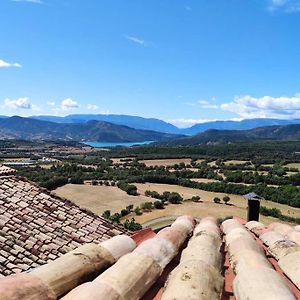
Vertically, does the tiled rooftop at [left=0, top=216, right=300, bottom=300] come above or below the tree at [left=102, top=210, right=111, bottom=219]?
above

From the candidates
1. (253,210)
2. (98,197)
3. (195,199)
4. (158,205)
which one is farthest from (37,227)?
(195,199)

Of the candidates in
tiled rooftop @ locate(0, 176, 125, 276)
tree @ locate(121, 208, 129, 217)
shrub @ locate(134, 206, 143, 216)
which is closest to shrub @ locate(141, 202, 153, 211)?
shrub @ locate(134, 206, 143, 216)

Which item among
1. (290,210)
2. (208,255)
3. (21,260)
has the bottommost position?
(290,210)

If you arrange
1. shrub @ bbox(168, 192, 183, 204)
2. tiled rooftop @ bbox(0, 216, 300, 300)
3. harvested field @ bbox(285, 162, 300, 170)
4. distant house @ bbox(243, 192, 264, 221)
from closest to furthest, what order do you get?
tiled rooftop @ bbox(0, 216, 300, 300), distant house @ bbox(243, 192, 264, 221), shrub @ bbox(168, 192, 183, 204), harvested field @ bbox(285, 162, 300, 170)

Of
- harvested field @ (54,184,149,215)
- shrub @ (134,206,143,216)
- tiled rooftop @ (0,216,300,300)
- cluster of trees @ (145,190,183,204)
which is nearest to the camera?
tiled rooftop @ (0,216,300,300)

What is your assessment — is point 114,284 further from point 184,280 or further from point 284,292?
point 284,292

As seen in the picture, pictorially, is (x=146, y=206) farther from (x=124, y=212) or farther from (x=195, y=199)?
(x=195, y=199)

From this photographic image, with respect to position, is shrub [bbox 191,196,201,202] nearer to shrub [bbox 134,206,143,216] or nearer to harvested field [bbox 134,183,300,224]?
harvested field [bbox 134,183,300,224]

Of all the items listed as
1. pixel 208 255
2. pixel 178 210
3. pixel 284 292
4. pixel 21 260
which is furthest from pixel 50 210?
pixel 178 210
